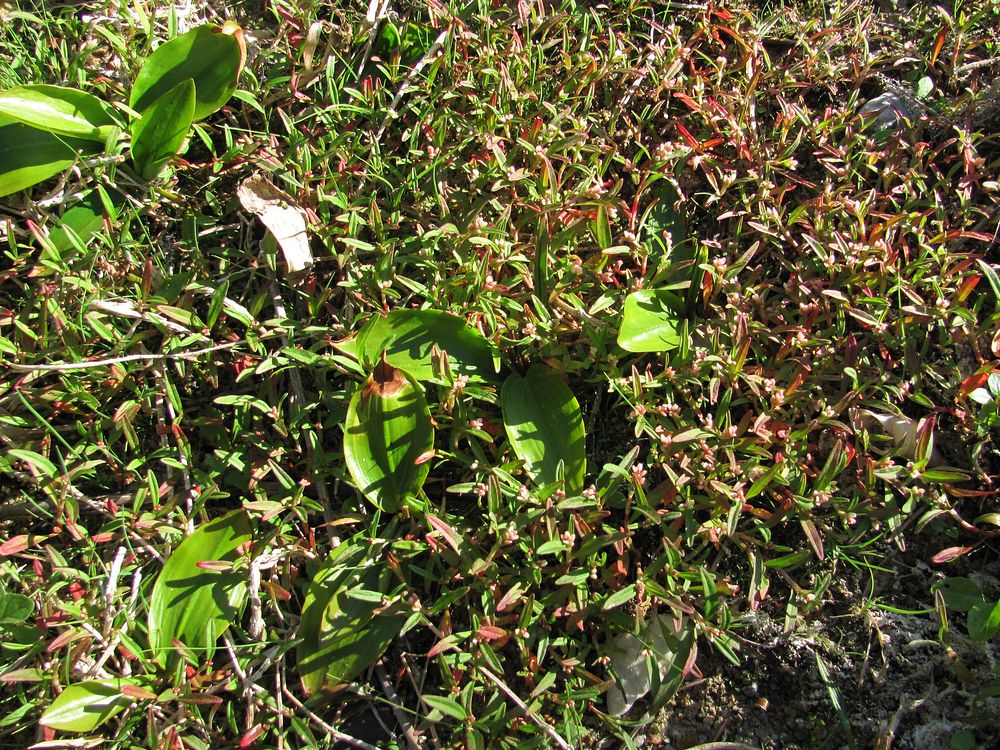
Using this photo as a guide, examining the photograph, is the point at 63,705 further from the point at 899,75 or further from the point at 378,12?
the point at 899,75

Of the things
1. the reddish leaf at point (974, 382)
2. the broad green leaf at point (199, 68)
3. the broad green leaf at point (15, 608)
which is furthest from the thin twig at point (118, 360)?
the reddish leaf at point (974, 382)

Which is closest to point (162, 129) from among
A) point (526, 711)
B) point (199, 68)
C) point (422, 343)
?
point (199, 68)

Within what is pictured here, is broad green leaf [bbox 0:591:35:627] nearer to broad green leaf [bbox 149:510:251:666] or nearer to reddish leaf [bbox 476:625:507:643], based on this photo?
broad green leaf [bbox 149:510:251:666]

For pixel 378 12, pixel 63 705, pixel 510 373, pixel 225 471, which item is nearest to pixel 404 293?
pixel 510 373

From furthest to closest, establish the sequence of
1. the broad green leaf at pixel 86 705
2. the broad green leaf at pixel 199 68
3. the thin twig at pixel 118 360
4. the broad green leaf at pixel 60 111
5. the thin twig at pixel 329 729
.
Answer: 1. the broad green leaf at pixel 199 68
2. the broad green leaf at pixel 60 111
3. the thin twig at pixel 118 360
4. the thin twig at pixel 329 729
5. the broad green leaf at pixel 86 705

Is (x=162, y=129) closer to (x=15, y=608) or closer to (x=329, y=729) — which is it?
(x=15, y=608)

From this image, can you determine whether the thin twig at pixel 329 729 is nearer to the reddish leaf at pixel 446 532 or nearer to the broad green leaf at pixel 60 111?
the reddish leaf at pixel 446 532
